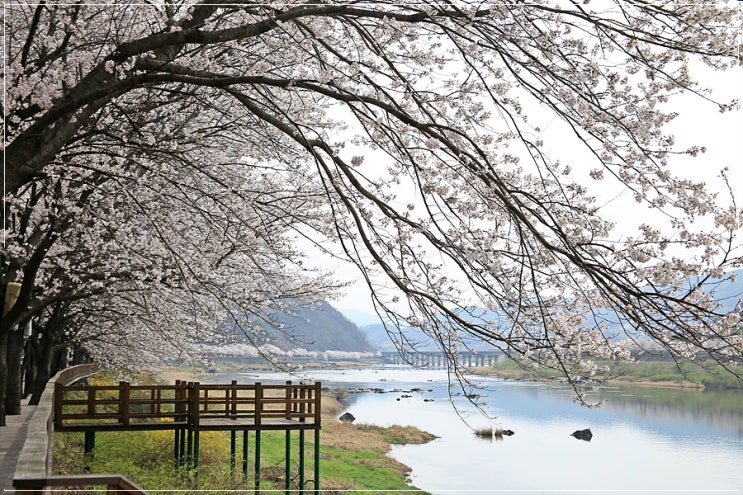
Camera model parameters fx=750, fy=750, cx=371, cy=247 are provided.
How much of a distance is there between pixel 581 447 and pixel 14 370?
75.0 ft

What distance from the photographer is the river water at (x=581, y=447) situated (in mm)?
24281

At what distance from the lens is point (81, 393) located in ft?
77.8

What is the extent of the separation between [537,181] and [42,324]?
59.8ft

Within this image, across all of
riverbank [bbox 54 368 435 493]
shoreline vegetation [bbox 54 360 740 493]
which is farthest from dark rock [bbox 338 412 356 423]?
riverbank [bbox 54 368 435 493]

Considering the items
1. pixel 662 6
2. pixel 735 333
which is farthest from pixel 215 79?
pixel 735 333

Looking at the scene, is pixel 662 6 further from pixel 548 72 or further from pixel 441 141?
pixel 441 141

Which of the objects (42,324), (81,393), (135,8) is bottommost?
(81,393)

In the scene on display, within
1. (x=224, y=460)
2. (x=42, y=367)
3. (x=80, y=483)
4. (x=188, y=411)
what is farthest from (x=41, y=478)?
(x=42, y=367)

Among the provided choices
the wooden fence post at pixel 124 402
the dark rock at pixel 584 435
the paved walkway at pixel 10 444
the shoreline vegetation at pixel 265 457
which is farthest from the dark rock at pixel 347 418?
the wooden fence post at pixel 124 402

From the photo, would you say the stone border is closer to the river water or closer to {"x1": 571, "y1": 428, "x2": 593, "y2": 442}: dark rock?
the river water

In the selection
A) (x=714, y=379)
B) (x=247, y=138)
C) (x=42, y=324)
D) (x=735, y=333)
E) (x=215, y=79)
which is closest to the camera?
(x=735, y=333)

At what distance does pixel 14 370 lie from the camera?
15.8m

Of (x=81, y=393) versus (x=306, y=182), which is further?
(x=81, y=393)

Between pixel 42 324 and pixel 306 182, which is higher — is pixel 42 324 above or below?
below
